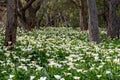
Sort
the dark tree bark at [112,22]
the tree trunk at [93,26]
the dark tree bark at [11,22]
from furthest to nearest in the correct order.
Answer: the dark tree bark at [112,22] < the tree trunk at [93,26] < the dark tree bark at [11,22]

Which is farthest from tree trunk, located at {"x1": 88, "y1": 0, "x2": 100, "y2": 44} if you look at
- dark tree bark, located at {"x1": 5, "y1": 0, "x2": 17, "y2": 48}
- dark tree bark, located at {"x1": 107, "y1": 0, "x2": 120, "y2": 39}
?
dark tree bark, located at {"x1": 5, "y1": 0, "x2": 17, "y2": 48}

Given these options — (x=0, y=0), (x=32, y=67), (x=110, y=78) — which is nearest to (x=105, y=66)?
(x=110, y=78)

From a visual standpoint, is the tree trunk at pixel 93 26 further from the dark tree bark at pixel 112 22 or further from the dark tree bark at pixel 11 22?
the dark tree bark at pixel 11 22

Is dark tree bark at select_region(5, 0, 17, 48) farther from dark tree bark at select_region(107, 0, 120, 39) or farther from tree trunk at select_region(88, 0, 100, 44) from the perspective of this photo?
dark tree bark at select_region(107, 0, 120, 39)

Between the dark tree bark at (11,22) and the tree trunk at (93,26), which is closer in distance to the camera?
the dark tree bark at (11,22)

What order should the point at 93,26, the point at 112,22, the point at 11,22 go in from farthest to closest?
the point at 112,22
the point at 93,26
the point at 11,22

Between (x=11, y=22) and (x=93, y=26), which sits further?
(x=93, y=26)

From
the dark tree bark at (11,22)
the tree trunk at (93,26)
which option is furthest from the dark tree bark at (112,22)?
the dark tree bark at (11,22)

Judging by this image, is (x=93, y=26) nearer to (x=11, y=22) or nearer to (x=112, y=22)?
(x=112, y=22)

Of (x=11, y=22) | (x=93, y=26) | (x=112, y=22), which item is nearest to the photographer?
(x=11, y=22)

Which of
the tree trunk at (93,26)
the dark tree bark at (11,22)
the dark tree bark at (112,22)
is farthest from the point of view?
the dark tree bark at (112,22)

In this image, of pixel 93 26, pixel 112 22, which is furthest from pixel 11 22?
pixel 112 22

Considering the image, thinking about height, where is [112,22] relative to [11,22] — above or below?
below

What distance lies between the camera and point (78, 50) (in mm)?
13055
